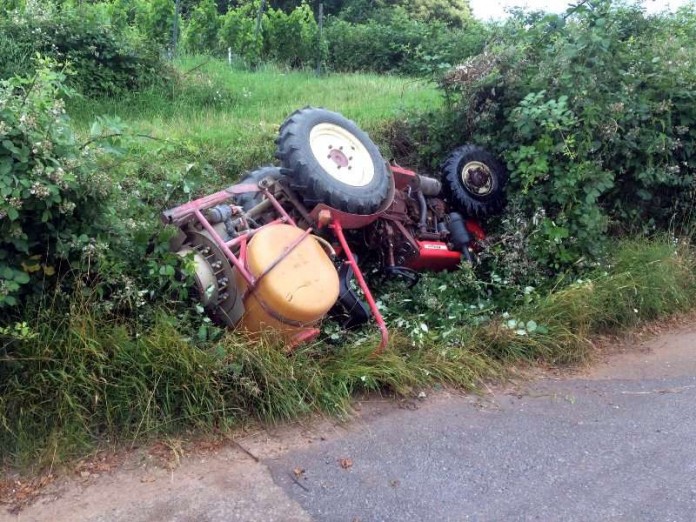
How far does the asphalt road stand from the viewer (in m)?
3.38

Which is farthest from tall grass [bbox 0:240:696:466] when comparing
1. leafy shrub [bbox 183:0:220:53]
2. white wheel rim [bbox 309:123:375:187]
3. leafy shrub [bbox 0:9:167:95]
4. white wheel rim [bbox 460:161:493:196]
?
leafy shrub [bbox 183:0:220:53]

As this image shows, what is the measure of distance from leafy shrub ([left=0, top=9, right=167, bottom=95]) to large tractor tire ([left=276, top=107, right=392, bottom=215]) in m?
3.43

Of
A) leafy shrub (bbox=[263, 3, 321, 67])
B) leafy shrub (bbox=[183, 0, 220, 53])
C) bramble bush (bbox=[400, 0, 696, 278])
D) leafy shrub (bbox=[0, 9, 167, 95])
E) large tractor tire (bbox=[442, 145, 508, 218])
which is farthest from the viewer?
leafy shrub (bbox=[263, 3, 321, 67])

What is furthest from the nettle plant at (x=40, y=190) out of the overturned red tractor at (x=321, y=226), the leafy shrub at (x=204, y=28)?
the leafy shrub at (x=204, y=28)

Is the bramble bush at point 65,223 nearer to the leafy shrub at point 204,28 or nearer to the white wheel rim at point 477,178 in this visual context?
the white wheel rim at point 477,178

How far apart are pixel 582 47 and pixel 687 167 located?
5.77 ft

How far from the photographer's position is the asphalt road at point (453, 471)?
3383 mm

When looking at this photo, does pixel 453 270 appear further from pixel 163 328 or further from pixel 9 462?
pixel 9 462

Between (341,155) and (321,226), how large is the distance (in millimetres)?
761

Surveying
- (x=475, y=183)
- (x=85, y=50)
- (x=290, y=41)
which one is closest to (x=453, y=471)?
(x=475, y=183)

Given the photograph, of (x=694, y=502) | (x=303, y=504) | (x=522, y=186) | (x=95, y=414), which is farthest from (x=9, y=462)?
(x=522, y=186)

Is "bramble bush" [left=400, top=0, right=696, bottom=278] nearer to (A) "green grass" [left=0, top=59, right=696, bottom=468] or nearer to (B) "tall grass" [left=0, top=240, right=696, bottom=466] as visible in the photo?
(A) "green grass" [left=0, top=59, right=696, bottom=468]

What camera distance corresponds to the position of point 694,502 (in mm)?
3645

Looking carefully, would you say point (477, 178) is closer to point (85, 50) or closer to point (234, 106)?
point (234, 106)
